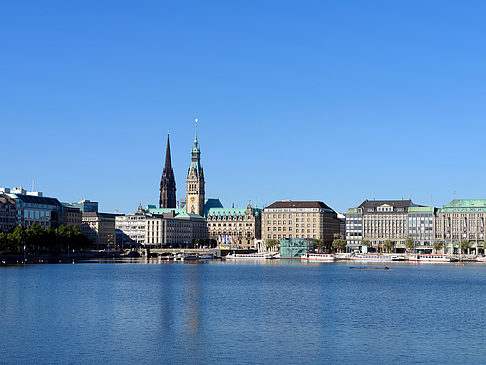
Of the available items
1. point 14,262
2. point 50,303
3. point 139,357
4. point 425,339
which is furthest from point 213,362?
point 14,262

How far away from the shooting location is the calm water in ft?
158

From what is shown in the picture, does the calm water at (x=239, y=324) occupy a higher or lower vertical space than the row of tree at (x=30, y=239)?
lower

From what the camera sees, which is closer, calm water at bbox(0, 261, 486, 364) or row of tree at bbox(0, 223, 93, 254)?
calm water at bbox(0, 261, 486, 364)

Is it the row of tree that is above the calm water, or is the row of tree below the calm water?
above

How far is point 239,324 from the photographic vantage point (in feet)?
200

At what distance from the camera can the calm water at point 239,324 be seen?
48.1 m

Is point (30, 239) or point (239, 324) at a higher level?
point (30, 239)

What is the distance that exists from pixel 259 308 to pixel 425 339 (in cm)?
2169

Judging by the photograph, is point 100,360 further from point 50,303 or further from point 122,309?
point 50,303

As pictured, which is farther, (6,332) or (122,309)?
(122,309)

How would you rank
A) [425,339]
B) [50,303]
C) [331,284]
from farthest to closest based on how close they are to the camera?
[331,284] → [50,303] → [425,339]

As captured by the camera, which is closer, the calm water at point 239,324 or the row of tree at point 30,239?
the calm water at point 239,324

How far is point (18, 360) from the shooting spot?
4553 cm

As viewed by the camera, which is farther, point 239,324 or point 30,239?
point 30,239
